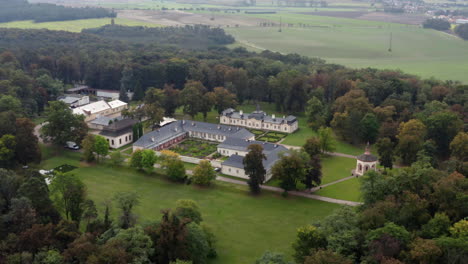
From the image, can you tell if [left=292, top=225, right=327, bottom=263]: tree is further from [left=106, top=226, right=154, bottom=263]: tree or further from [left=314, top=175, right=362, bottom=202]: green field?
[left=314, top=175, right=362, bottom=202]: green field

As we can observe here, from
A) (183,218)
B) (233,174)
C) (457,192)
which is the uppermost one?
(457,192)

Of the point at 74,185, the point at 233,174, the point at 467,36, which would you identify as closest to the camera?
the point at 74,185

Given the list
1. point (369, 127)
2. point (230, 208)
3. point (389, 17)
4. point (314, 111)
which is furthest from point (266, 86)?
point (389, 17)

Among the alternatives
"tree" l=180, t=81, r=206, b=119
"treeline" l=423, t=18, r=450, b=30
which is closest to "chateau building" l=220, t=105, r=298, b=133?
"tree" l=180, t=81, r=206, b=119

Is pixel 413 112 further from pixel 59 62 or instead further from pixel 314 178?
pixel 59 62

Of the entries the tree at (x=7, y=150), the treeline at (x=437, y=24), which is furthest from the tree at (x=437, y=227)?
the treeline at (x=437, y=24)

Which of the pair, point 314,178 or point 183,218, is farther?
point 314,178

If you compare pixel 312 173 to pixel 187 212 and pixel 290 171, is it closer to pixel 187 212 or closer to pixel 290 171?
pixel 290 171

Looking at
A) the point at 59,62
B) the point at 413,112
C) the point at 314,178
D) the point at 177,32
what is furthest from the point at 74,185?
the point at 177,32

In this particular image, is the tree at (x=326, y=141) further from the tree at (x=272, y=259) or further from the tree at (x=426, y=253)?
the tree at (x=272, y=259)
